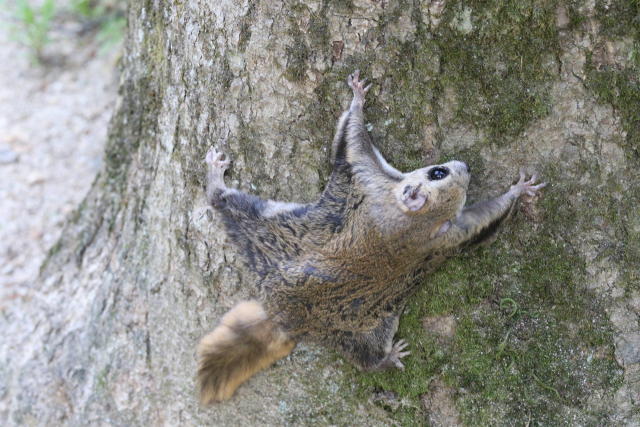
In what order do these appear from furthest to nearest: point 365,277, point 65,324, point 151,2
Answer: point 65,324 → point 151,2 → point 365,277

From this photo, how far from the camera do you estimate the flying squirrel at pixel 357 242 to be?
11.8ft

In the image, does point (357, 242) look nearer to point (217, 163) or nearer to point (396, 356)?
point (396, 356)

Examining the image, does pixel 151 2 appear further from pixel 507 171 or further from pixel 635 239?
pixel 635 239

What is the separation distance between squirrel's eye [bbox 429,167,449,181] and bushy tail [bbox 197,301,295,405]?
1608mm

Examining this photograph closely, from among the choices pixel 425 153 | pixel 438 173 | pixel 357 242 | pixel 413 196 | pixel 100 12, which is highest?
pixel 100 12

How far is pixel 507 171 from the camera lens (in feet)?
11.4

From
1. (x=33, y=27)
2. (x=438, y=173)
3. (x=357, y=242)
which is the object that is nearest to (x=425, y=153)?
(x=438, y=173)

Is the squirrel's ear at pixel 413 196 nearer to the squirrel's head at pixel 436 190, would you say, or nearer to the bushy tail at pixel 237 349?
the squirrel's head at pixel 436 190

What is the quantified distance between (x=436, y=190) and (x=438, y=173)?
0.41 feet

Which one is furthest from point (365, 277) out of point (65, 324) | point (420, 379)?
point (65, 324)

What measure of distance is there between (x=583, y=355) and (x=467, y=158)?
1536mm

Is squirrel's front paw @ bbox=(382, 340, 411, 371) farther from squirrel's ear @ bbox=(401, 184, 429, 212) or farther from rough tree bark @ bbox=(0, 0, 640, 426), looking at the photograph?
squirrel's ear @ bbox=(401, 184, 429, 212)

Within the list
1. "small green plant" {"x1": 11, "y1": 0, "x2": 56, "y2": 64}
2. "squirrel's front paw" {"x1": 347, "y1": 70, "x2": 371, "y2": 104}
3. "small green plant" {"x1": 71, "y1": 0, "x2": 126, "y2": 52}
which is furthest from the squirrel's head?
"small green plant" {"x1": 11, "y1": 0, "x2": 56, "y2": 64}

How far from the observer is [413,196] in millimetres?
3613
